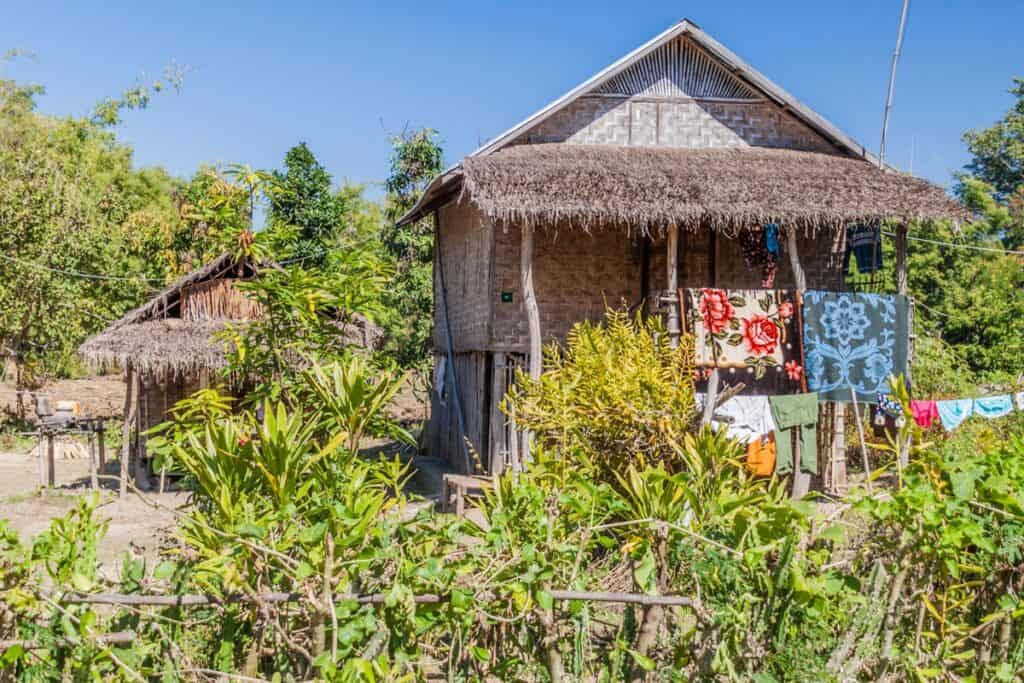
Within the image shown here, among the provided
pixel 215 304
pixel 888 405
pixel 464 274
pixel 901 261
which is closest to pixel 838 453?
pixel 888 405

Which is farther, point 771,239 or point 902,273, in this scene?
point 902,273

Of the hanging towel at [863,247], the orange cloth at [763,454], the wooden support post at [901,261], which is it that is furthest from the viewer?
the hanging towel at [863,247]

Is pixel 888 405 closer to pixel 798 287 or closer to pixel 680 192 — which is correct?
pixel 798 287

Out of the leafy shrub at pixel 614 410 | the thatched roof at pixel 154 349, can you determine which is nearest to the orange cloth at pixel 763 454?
the leafy shrub at pixel 614 410

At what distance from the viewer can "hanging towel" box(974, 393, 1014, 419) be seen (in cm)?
1270

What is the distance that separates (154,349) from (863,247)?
9.12m

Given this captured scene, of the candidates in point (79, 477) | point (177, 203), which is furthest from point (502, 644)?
point (177, 203)

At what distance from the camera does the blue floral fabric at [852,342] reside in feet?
35.5

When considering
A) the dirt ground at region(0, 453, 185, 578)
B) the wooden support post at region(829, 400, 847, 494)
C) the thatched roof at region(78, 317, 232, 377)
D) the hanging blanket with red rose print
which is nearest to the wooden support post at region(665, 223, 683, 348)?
the hanging blanket with red rose print

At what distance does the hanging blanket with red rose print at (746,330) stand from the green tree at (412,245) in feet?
27.9

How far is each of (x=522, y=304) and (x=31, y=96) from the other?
980 inches

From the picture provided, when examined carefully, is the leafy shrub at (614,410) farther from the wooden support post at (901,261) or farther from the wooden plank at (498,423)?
the wooden support post at (901,261)

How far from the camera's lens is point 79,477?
1564 centimetres

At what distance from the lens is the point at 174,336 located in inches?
516
